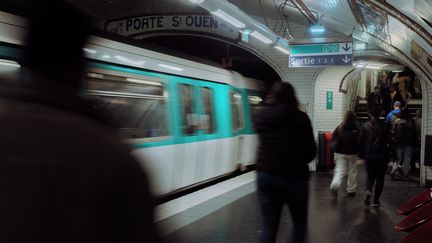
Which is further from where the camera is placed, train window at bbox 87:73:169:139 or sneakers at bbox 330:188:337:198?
sneakers at bbox 330:188:337:198

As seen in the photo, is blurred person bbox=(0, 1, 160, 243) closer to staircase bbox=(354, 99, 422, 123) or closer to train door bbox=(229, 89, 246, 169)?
train door bbox=(229, 89, 246, 169)

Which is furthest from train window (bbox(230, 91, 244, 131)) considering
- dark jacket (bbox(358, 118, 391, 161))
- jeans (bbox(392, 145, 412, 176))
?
jeans (bbox(392, 145, 412, 176))

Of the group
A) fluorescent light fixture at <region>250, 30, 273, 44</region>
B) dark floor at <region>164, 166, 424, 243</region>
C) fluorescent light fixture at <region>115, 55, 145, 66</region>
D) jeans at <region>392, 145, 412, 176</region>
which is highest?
fluorescent light fixture at <region>250, 30, 273, 44</region>

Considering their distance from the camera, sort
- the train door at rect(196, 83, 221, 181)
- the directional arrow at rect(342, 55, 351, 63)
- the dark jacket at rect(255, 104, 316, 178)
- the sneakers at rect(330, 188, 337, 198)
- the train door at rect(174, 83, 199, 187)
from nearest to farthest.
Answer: the dark jacket at rect(255, 104, 316, 178)
the train door at rect(174, 83, 199, 187)
the sneakers at rect(330, 188, 337, 198)
the train door at rect(196, 83, 221, 181)
the directional arrow at rect(342, 55, 351, 63)

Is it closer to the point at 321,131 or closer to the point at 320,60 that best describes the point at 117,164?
the point at 320,60

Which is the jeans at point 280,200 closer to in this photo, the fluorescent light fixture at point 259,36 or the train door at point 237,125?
the fluorescent light fixture at point 259,36

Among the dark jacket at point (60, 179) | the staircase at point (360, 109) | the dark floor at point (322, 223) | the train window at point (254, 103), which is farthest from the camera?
the staircase at point (360, 109)

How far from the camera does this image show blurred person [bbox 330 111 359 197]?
26.9ft

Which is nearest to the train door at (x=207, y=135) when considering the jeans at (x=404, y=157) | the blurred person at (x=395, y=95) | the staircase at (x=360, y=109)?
the jeans at (x=404, y=157)

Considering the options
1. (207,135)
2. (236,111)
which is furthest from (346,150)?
(236,111)

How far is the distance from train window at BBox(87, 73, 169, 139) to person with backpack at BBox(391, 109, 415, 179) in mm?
6579

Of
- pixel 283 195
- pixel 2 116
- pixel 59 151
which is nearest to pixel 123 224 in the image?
pixel 59 151

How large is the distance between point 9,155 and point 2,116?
0.09m

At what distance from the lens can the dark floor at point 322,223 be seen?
559cm
